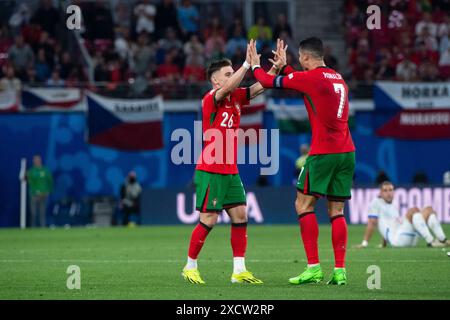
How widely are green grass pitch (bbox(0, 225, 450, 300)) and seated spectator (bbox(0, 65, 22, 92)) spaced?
6.28 meters

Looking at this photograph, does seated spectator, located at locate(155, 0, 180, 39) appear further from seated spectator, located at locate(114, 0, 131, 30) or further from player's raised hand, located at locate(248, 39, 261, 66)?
player's raised hand, located at locate(248, 39, 261, 66)

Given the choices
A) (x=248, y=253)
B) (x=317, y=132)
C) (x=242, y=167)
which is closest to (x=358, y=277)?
(x=317, y=132)

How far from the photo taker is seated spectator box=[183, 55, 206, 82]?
31.5 metres

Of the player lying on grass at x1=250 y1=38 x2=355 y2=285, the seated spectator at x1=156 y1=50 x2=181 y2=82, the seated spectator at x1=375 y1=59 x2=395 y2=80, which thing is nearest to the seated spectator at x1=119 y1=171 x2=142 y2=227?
the seated spectator at x1=156 y1=50 x2=181 y2=82

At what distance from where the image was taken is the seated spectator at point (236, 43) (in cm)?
3219

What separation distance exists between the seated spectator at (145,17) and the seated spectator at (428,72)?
7.85 meters

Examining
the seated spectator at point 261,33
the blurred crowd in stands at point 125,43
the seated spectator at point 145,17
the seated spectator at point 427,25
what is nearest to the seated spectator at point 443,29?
the seated spectator at point 427,25

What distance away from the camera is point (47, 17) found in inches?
1270

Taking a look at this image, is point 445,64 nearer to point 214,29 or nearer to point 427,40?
point 427,40

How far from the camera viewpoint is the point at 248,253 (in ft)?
60.3

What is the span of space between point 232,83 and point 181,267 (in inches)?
143

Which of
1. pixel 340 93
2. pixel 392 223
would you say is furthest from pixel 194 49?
pixel 340 93

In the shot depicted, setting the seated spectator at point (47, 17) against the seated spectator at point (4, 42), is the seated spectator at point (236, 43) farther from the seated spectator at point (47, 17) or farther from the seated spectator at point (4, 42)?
the seated spectator at point (4, 42)

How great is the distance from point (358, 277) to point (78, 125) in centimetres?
1918
